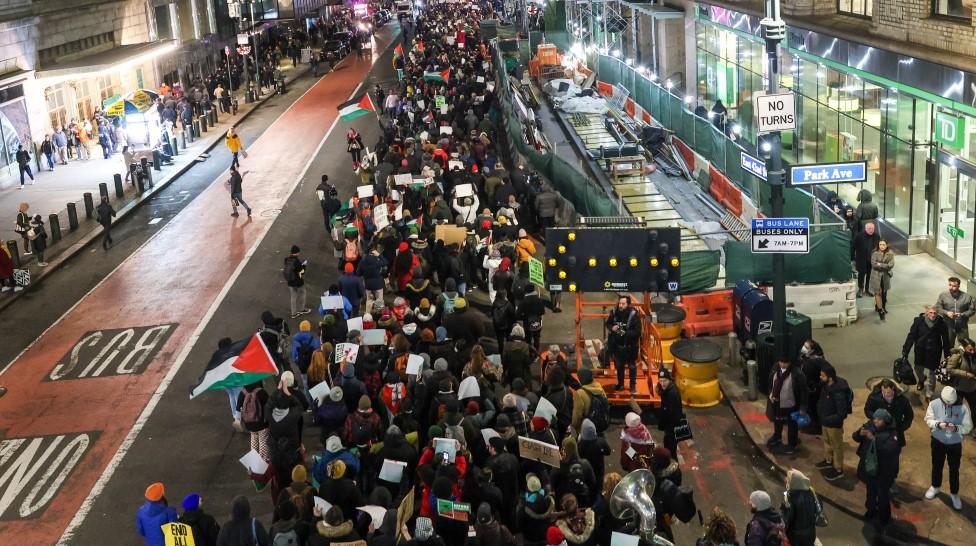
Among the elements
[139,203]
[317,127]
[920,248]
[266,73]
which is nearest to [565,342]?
[920,248]

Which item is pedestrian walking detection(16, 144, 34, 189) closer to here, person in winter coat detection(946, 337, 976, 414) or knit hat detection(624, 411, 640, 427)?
knit hat detection(624, 411, 640, 427)

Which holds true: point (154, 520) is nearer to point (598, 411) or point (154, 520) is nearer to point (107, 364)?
point (598, 411)

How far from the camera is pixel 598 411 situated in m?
15.7

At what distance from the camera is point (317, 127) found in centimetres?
5066

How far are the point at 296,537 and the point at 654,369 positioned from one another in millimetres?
8598

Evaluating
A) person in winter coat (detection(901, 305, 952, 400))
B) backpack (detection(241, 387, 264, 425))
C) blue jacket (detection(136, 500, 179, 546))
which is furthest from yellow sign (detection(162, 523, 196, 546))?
person in winter coat (detection(901, 305, 952, 400))

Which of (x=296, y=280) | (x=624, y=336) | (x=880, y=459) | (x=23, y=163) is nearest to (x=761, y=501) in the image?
(x=880, y=459)

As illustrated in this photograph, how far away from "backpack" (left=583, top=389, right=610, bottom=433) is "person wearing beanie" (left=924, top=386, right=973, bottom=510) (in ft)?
13.2

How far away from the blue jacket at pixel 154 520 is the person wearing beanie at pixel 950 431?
9180 mm

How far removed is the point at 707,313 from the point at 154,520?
1136 cm

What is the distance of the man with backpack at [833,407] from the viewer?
15.4 m

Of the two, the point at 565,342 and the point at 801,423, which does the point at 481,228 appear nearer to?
the point at 565,342

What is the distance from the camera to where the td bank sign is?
2322cm

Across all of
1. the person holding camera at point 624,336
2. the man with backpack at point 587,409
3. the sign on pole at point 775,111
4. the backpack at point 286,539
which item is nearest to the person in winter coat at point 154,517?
the backpack at point 286,539
